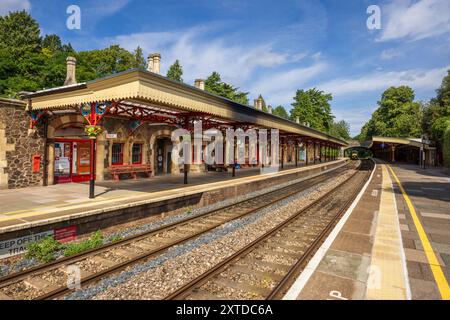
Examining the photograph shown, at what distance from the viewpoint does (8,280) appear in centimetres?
494


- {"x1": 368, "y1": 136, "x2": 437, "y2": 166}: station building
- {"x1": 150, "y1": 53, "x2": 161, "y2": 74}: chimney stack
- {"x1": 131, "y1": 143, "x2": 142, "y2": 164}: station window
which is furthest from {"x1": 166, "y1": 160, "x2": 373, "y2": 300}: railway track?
{"x1": 368, "y1": 136, "x2": 437, "y2": 166}: station building

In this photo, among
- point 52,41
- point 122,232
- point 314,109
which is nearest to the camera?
point 122,232

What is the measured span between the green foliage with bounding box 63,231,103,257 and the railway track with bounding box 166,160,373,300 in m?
3.41

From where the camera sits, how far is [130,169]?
611 inches

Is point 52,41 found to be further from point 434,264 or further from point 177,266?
point 434,264

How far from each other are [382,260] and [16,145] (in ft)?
45.8

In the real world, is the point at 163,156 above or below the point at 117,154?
below

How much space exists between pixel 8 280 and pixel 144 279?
8.43 ft

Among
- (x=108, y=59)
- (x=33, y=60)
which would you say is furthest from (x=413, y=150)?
(x=33, y=60)

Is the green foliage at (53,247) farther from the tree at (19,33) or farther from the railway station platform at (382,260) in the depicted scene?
the tree at (19,33)

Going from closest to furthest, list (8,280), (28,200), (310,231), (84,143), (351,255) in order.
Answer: (8,280) → (351,255) → (310,231) → (28,200) → (84,143)

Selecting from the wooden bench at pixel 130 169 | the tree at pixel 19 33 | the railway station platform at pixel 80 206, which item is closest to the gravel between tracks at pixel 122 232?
the railway station platform at pixel 80 206
